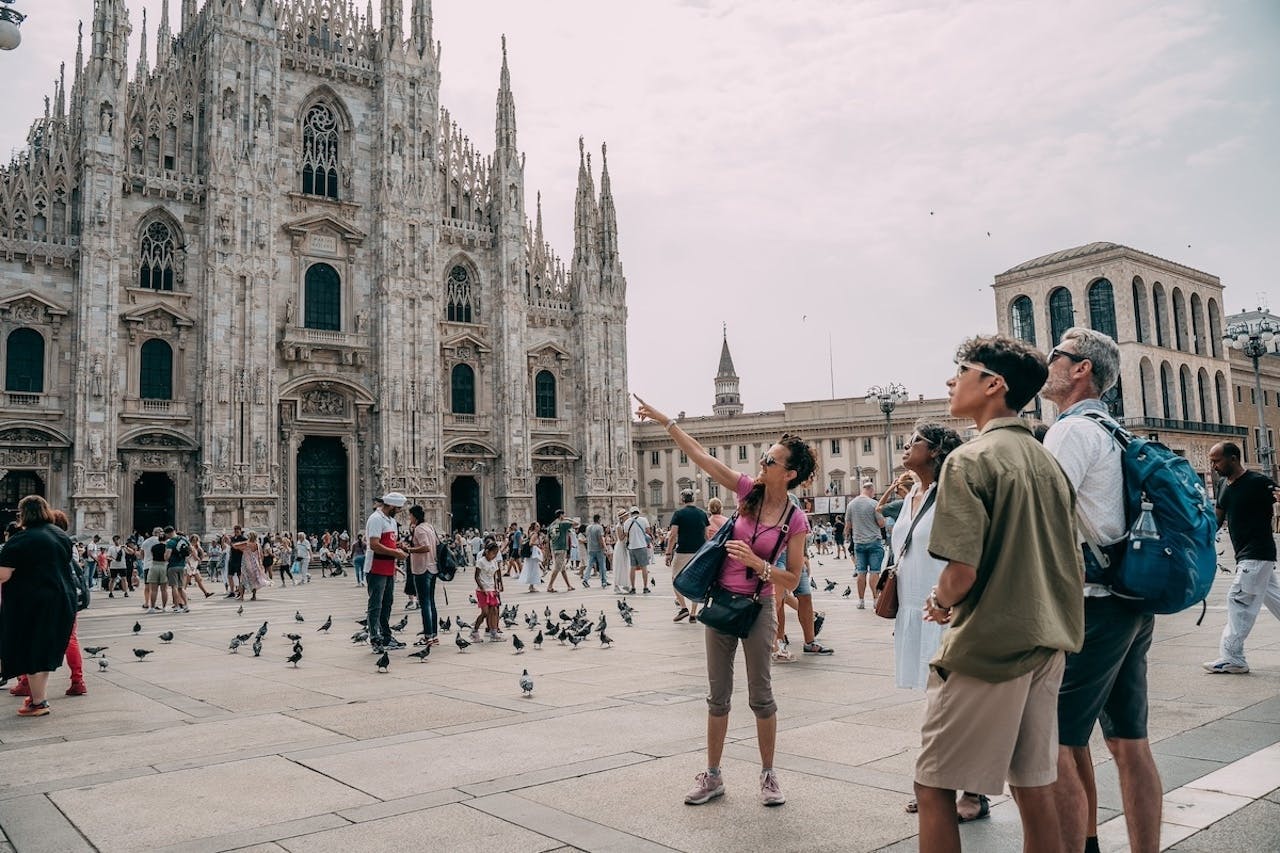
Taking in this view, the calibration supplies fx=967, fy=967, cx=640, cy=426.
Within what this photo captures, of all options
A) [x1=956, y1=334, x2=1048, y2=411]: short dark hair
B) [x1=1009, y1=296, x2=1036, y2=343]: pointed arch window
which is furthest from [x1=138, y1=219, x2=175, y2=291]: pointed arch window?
[x1=1009, y1=296, x2=1036, y2=343]: pointed arch window

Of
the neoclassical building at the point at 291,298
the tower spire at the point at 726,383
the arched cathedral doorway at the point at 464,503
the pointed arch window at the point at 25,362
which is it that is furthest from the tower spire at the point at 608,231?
the tower spire at the point at 726,383

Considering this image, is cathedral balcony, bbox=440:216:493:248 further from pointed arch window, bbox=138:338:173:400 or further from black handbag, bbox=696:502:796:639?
black handbag, bbox=696:502:796:639

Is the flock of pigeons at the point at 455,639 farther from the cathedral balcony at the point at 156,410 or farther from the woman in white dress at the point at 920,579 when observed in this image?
the cathedral balcony at the point at 156,410

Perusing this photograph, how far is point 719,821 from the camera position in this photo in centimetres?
→ 432

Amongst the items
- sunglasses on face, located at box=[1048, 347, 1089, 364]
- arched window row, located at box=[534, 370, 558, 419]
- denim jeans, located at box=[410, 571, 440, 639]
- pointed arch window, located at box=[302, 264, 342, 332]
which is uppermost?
pointed arch window, located at box=[302, 264, 342, 332]

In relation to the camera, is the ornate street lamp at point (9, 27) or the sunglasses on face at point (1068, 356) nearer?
the sunglasses on face at point (1068, 356)

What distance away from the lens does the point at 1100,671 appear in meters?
3.36

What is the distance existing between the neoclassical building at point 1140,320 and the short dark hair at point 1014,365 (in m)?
63.7

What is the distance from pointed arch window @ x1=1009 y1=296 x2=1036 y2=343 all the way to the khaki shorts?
67.4 metres

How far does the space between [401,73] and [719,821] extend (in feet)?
126

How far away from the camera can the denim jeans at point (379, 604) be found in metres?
10.7

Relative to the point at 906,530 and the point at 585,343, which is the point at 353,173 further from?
the point at 906,530

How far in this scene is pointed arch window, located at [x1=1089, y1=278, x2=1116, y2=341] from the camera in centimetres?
6366

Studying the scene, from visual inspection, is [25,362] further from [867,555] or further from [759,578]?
[759,578]
